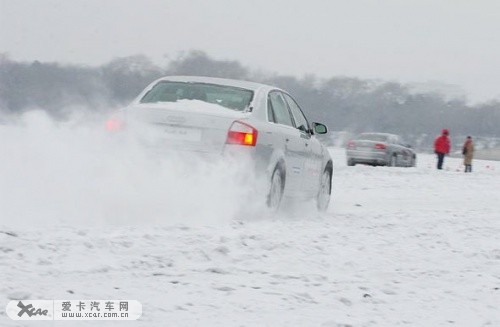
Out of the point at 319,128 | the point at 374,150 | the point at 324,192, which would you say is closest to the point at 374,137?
the point at 374,150

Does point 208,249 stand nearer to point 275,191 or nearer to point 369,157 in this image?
point 275,191

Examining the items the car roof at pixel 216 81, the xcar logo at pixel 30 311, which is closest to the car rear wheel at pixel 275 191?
the car roof at pixel 216 81

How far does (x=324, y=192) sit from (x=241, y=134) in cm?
330

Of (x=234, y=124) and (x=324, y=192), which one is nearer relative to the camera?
(x=234, y=124)

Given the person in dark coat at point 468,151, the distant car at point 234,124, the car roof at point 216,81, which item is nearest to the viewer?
the distant car at point 234,124

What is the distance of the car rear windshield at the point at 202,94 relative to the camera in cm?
1026

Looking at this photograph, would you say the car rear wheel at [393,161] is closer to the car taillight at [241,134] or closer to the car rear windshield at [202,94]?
the car rear windshield at [202,94]

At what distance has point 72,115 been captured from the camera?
10891 millimetres

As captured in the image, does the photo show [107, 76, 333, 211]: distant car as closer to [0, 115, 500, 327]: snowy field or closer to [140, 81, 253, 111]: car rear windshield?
[140, 81, 253, 111]: car rear windshield

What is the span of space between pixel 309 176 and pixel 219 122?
251 centimetres

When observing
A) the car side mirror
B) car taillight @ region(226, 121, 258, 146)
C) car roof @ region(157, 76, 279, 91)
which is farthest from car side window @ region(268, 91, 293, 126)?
the car side mirror

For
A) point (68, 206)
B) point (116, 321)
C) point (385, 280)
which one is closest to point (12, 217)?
point (68, 206)

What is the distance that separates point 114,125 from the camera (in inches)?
384

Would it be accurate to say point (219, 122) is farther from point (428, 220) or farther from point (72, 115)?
point (428, 220)
